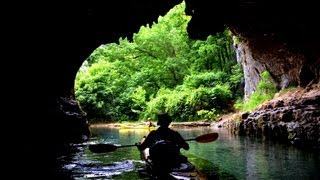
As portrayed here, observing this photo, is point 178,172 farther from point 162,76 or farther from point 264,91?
point 162,76

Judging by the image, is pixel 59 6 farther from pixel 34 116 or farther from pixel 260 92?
pixel 260 92

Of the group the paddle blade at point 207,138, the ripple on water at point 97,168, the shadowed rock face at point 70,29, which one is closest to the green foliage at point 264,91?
the shadowed rock face at point 70,29

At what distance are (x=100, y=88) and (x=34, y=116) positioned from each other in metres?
27.9

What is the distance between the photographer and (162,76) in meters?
39.7

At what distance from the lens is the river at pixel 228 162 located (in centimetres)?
934

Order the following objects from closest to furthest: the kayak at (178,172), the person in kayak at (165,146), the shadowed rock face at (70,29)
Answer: the kayak at (178,172), the shadowed rock face at (70,29), the person in kayak at (165,146)

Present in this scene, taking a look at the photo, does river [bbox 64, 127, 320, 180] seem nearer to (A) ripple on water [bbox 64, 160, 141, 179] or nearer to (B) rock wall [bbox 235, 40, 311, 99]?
(A) ripple on water [bbox 64, 160, 141, 179]

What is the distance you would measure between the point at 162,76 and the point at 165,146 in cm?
3104

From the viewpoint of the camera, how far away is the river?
934 centimetres

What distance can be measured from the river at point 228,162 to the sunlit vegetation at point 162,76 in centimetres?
1692

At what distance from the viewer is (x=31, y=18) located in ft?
24.2

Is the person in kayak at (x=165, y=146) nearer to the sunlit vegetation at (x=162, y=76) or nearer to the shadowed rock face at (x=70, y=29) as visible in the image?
the shadowed rock face at (x=70, y=29)

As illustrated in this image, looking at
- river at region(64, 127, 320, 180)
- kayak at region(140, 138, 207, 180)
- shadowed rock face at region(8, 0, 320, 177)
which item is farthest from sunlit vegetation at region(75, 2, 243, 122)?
kayak at region(140, 138, 207, 180)

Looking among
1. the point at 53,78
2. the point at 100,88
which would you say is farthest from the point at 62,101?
the point at 100,88
